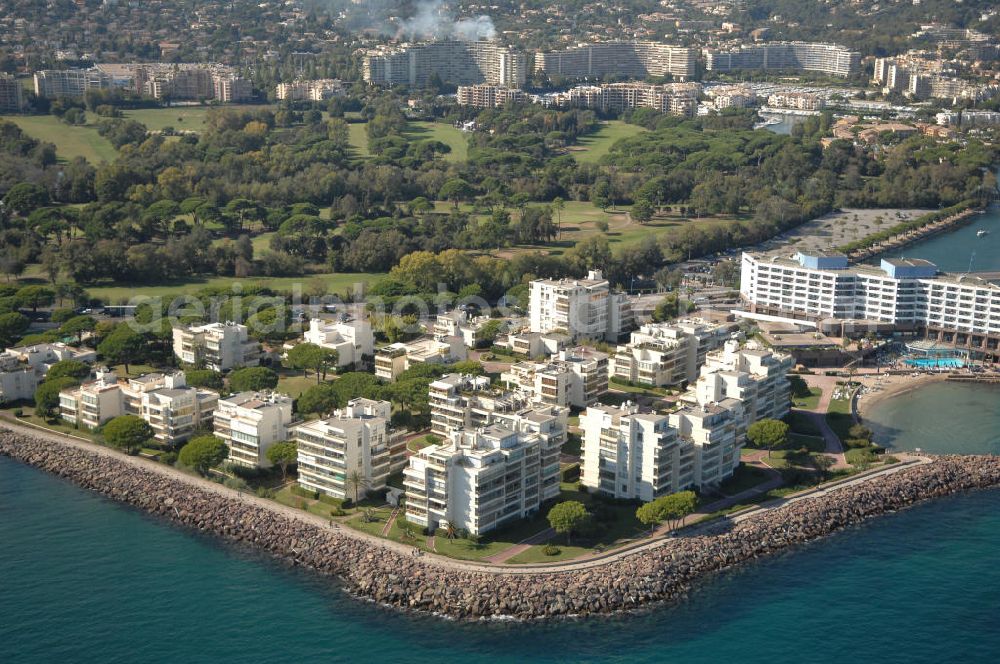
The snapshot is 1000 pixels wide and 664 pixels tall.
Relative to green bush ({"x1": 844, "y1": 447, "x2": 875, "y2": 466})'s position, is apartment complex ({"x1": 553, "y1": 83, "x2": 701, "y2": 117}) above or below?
above

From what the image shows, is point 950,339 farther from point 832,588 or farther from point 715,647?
point 715,647

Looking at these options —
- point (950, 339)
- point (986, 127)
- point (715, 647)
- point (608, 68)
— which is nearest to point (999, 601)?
point (715, 647)

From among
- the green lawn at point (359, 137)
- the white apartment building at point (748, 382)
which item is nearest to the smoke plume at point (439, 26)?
the green lawn at point (359, 137)

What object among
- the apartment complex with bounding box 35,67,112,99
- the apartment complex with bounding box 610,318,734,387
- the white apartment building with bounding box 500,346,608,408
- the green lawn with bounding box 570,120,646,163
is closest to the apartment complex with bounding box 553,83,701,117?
the green lawn with bounding box 570,120,646,163

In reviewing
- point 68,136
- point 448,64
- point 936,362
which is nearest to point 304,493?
point 936,362

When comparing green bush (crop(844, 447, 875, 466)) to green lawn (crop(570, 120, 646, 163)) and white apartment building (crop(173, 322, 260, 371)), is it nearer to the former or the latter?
white apartment building (crop(173, 322, 260, 371))

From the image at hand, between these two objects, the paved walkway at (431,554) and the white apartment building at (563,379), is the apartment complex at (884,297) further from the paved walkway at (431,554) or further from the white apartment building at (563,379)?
the paved walkway at (431,554)
